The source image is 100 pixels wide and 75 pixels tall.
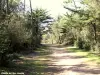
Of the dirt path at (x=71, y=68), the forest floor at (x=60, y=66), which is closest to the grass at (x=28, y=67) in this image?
the forest floor at (x=60, y=66)

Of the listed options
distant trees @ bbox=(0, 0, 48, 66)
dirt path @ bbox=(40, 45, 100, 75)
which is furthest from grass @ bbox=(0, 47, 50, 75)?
distant trees @ bbox=(0, 0, 48, 66)

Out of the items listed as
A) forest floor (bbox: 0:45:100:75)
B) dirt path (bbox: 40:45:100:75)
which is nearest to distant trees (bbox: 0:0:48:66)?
forest floor (bbox: 0:45:100:75)

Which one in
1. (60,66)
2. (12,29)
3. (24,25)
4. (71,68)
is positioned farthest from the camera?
(24,25)

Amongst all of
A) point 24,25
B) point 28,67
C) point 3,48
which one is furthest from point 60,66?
point 24,25

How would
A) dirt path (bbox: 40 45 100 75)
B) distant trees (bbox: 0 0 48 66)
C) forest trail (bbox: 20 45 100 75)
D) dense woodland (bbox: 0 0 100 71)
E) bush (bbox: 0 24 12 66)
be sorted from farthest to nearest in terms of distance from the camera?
dense woodland (bbox: 0 0 100 71)
distant trees (bbox: 0 0 48 66)
bush (bbox: 0 24 12 66)
forest trail (bbox: 20 45 100 75)
dirt path (bbox: 40 45 100 75)

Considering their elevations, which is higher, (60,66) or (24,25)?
(24,25)

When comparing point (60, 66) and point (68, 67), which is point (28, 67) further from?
point (68, 67)

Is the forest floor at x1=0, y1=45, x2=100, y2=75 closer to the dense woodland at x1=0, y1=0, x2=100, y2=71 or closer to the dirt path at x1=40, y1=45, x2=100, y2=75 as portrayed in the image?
the dirt path at x1=40, y1=45, x2=100, y2=75

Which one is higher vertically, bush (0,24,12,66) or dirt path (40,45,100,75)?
bush (0,24,12,66)

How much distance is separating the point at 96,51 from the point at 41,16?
96.1ft

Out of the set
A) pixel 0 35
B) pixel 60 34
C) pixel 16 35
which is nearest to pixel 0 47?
pixel 0 35

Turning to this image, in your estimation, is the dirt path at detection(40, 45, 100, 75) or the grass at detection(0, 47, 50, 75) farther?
the grass at detection(0, 47, 50, 75)

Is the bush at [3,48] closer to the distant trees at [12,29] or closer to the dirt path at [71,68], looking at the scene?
the distant trees at [12,29]

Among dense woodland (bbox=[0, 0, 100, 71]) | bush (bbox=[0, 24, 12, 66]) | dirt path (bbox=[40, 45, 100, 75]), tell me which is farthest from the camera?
dense woodland (bbox=[0, 0, 100, 71])
